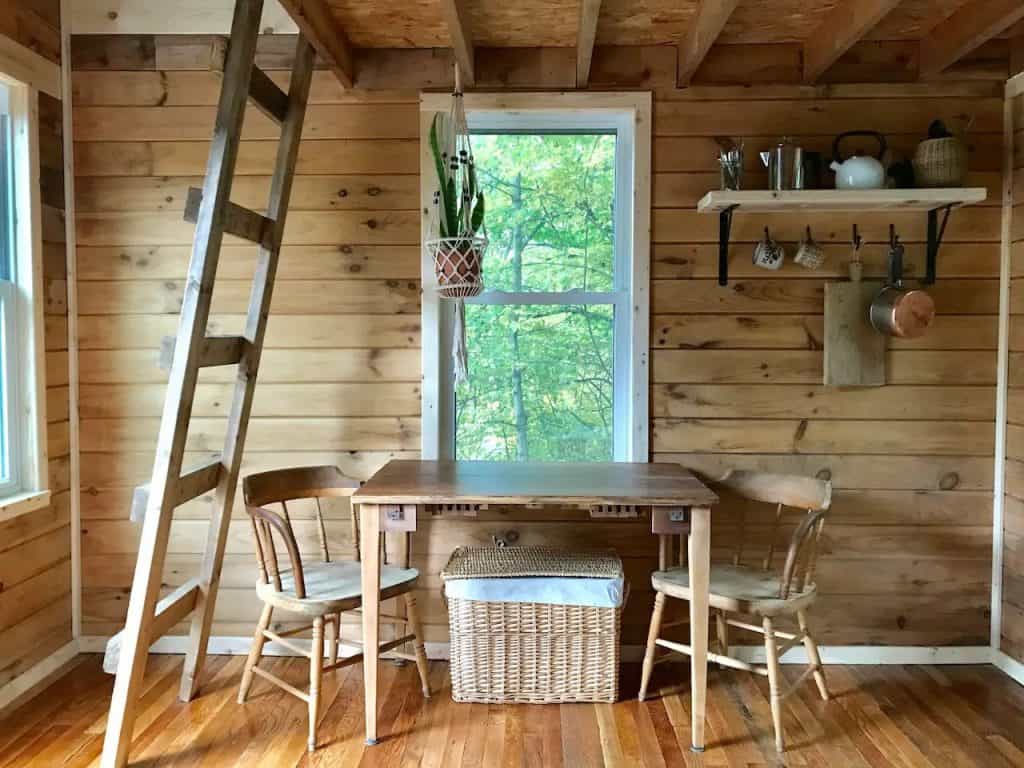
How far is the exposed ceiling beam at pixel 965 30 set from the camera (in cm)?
236

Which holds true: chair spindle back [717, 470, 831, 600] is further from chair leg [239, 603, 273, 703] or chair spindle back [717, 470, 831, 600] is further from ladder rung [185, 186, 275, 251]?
ladder rung [185, 186, 275, 251]

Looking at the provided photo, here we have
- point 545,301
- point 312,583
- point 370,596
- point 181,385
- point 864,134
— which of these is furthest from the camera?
point 545,301

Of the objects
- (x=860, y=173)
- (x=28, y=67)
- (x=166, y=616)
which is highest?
(x=28, y=67)

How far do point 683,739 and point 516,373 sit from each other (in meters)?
1.38

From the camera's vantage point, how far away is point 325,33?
2.51 meters

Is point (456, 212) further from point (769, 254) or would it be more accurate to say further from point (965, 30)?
point (965, 30)

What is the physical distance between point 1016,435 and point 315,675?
249cm

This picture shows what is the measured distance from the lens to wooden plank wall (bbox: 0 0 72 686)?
2572mm

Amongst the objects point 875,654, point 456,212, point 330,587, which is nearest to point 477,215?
point 456,212

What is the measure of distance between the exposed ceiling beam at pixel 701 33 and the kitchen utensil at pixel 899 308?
95 centimetres

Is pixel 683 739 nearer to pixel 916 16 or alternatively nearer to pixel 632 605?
pixel 632 605

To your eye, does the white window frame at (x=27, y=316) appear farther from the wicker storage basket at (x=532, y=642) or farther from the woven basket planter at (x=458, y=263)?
the wicker storage basket at (x=532, y=642)

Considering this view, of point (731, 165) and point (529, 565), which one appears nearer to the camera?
point (529, 565)

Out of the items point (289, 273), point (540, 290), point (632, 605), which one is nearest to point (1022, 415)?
point (632, 605)
